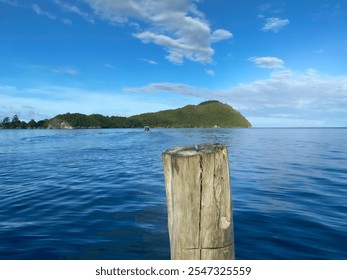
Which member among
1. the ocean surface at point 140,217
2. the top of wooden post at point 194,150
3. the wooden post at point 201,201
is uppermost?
the top of wooden post at point 194,150

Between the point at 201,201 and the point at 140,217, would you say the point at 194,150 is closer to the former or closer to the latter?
the point at 201,201

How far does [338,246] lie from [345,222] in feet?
6.79

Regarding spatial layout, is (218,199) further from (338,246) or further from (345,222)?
(345,222)

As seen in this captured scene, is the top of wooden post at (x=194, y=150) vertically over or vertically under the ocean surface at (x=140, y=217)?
over

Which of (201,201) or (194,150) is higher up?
(194,150)

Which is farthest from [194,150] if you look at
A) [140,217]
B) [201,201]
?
[140,217]

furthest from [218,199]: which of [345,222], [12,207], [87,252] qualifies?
[12,207]

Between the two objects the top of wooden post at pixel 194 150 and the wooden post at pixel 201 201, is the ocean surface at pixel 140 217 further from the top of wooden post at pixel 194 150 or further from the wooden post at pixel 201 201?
the top of wooden post at pixel 194 150

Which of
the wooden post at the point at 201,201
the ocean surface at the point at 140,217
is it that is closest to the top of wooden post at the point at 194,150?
the wooden post at the point at 201,201

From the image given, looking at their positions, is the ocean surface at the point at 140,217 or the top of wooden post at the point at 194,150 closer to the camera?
the top of wooden post at the point at 194,150

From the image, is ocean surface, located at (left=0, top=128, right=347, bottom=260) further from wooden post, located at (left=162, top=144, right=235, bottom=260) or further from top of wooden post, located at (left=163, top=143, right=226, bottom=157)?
top of wooden post, located at (left=163, top=143, right=226, bottom=157)

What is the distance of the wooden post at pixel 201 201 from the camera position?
3.30m

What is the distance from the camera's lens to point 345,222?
27.3ft

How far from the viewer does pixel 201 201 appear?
338 centimetres
